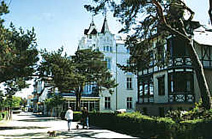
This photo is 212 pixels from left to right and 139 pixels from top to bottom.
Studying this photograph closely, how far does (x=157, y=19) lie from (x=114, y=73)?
28.3m

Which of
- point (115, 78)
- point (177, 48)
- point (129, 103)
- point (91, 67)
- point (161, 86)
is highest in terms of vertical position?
point (177, 48)

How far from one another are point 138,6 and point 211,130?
8.46 metres

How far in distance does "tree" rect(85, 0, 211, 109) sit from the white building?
26.0 meters

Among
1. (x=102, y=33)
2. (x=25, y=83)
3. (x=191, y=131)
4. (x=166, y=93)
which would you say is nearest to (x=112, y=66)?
(x=102, y=33)

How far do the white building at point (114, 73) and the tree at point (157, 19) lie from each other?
25951mm

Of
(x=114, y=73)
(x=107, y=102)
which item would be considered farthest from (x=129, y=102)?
(x=114, y=73)

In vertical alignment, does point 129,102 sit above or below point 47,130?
above

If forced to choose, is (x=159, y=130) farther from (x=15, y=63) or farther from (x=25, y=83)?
(x=25, y=83)

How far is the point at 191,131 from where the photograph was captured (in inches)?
448

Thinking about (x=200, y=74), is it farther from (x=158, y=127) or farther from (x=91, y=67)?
(x=91, y=67)

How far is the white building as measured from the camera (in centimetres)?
4316

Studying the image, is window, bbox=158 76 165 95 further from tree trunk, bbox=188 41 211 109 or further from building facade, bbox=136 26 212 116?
tree trunk, bbox=188 41 211 109

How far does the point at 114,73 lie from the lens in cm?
4428

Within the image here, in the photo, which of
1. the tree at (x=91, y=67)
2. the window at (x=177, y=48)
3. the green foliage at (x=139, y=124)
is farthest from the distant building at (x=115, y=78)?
the green foliage at (x=139, y=124)
